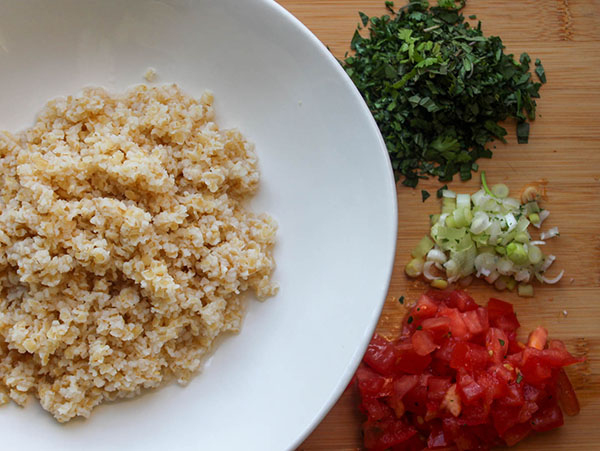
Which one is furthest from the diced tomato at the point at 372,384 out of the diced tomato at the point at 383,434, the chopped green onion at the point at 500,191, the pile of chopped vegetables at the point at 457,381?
the chopped green onion at the point at 500,191

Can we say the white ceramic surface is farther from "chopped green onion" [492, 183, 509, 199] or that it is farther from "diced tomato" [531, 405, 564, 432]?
"diced tomato" [531, 405, 564, 432]

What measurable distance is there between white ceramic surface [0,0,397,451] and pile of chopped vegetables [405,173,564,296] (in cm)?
62

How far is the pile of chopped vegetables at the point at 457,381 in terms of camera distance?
2.76 m

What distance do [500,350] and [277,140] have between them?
1460 millimetres

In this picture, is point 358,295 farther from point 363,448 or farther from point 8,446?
point 8,446

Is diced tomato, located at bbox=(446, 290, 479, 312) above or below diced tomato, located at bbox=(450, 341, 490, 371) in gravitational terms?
above

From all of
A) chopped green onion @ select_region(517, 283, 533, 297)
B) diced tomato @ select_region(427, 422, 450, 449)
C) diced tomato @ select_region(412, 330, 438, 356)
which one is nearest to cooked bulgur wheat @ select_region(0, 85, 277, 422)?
diced tomato @ select_region(412, 330, 438, 356)

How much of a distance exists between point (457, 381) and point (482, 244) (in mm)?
682

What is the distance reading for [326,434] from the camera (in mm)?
2877

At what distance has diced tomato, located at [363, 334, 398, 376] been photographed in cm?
283

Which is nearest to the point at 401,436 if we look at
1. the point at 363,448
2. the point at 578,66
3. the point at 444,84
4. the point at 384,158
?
the point at 363,448

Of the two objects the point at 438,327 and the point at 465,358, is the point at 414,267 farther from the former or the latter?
the point at 465,358

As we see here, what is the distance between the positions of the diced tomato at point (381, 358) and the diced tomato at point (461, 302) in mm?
373

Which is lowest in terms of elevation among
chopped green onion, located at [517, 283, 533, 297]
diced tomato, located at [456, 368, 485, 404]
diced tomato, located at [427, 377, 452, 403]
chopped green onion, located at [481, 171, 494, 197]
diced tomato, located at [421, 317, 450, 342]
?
diced tomato, located at [427, 377, 452, 403]
